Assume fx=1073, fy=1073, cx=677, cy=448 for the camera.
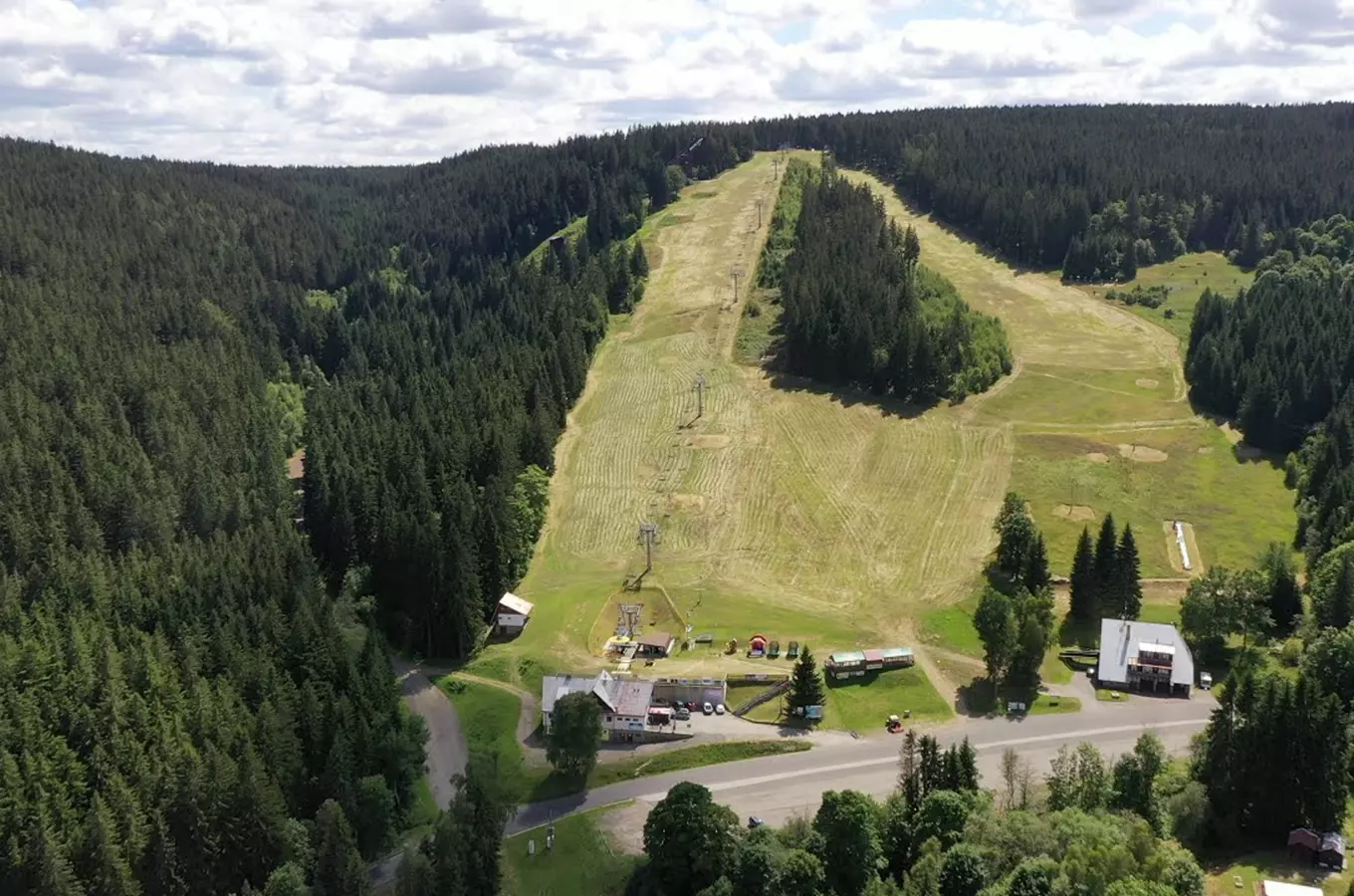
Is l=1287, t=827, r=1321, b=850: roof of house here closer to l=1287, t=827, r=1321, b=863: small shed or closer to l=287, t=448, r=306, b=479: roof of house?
l=1287, t=827, r=1321, b=863: small shed

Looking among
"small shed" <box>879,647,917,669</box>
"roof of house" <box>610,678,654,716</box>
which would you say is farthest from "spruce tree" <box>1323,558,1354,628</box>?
"roof of house" <box>610,678,654,716</box>

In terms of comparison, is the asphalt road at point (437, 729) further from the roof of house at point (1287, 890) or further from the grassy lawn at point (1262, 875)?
the roof of house at point (1287, 890)

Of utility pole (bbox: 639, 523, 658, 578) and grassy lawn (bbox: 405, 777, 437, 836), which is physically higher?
utility pole (bbox: 639, 523, 658, 578)

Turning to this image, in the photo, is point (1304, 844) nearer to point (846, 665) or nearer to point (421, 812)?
point (846, 665)

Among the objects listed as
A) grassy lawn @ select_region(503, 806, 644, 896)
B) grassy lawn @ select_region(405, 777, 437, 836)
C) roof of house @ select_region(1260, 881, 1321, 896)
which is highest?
roof of house @ select_region(1260, 881, 1321, 896)

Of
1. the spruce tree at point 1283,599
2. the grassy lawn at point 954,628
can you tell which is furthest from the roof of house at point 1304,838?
the spruce tree at point 1283,599

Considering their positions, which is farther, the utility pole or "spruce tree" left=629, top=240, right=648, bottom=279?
"spruce tree" left=629, top=240, right=648, bottom=279

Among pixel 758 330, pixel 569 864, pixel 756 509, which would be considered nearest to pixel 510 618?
pixel 756 509
